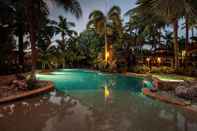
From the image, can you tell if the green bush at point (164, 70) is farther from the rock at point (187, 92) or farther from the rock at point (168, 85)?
the rock at point (187, 92)

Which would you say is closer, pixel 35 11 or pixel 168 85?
pixel 168 85

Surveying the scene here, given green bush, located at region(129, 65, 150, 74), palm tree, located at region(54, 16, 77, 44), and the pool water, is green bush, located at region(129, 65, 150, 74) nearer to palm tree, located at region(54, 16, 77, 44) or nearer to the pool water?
the pool water

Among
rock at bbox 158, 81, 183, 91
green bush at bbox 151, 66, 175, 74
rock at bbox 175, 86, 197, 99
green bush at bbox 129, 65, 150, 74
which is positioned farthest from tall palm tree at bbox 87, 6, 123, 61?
rock at bbox 175, 86, 197, 99

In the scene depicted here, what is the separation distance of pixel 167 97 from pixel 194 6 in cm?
651

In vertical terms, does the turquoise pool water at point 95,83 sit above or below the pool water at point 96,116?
above

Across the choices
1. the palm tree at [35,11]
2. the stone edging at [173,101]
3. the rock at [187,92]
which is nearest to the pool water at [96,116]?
the stone edging at [173,101]

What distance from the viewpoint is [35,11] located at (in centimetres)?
1352

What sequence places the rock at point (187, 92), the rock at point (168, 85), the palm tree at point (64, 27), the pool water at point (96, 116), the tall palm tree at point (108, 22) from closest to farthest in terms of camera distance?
the pool water at point (96, 116)
the rock at point (187, 92)
the rock at point (168, 85)
the tall palm tree at point (108, 22)
the palm tree at point (64, 27)

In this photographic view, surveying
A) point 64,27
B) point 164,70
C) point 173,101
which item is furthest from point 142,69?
point 64,27

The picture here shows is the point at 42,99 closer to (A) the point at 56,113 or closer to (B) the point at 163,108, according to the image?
(A) the point at 56,113

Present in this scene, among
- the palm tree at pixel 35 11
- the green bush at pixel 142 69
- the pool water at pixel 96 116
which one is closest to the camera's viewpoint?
the pool water at pixel 96 116

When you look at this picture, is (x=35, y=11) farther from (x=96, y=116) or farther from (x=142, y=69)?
(x=142, y=69)

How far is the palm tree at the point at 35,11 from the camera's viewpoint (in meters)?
12.9

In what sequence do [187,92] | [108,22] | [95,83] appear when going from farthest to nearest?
[108,22] → [95,83] → [187,92]
